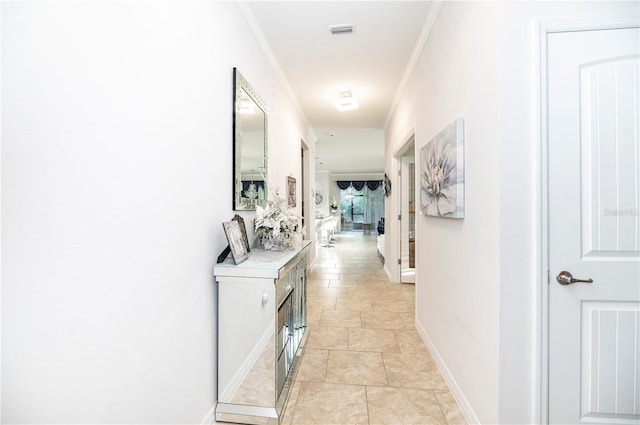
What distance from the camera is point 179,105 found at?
138 centimetres

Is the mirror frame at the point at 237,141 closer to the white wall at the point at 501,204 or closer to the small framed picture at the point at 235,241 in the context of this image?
the small framed picture at the point at 235,241

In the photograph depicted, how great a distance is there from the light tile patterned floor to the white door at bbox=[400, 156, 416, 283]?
567mm

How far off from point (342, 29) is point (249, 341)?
2.55 meters

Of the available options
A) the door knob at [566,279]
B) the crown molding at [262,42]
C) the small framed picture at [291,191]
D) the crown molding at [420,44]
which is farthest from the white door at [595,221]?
the small framed picture at [291,191]

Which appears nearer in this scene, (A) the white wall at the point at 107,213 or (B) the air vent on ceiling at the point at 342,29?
(A) the white wall at the point at 107,213

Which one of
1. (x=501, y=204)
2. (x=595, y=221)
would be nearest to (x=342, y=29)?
(x=501, y=204)

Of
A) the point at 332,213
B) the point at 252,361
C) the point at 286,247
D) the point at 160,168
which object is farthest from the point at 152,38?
the point at 332,213

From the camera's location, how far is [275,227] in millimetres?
2102

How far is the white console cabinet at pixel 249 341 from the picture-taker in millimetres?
1667

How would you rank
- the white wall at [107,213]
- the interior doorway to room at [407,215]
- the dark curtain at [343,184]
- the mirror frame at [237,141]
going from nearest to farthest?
1. the white wall at [107,213]
2. the mirror frame at [237,141]
3. the interior doorway to room at [407,215]
4. the dark curtain at [343,184]

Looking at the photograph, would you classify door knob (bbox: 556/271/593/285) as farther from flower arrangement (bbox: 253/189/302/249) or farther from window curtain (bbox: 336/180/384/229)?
window curtain (bbox: 336/180/384/229)

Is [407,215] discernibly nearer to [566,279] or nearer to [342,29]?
[342,29]

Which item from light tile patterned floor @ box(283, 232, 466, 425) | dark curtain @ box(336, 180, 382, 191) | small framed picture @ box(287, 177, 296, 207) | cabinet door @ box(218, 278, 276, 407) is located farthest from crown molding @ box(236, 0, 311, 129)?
dark curtain @ box(336, 180, 382, 191)

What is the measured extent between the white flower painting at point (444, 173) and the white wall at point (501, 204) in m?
0.05
